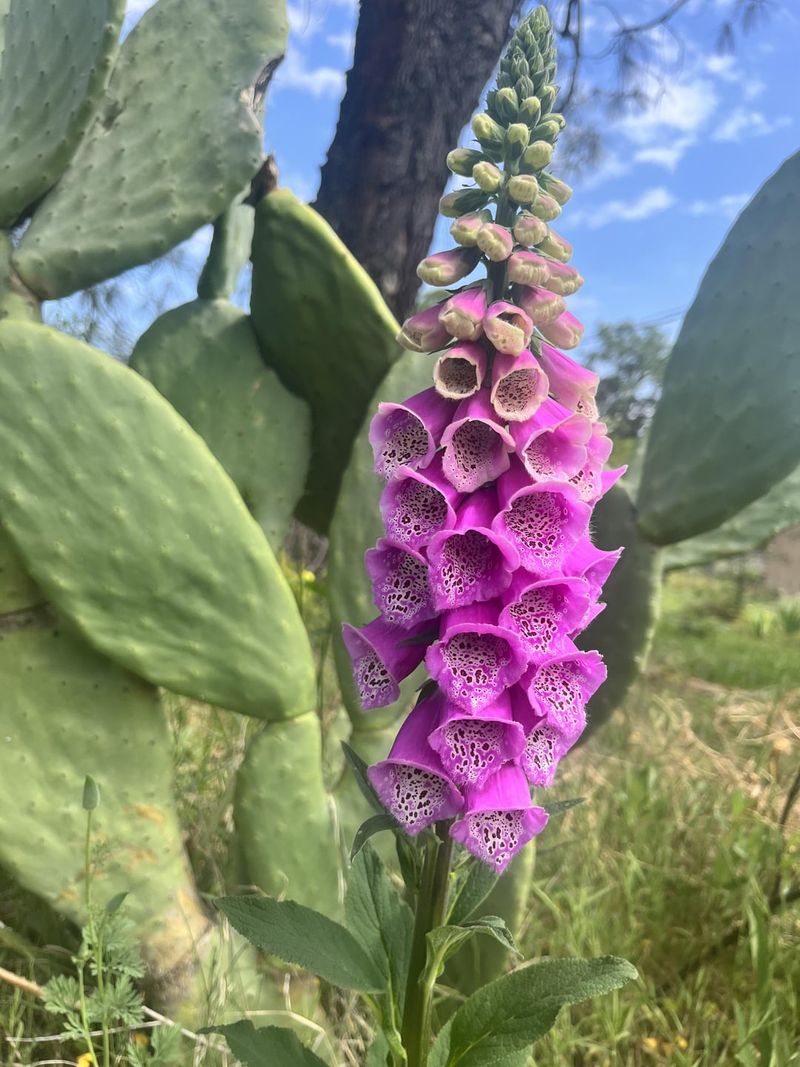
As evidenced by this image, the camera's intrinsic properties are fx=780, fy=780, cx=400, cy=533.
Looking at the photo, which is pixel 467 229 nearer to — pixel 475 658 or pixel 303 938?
pixel 475 658

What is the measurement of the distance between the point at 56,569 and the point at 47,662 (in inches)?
7.3

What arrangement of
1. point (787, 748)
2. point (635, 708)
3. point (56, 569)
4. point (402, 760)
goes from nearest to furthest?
point (402, 760) → point (56, 569) → point (787, 748) → point (635, 708)

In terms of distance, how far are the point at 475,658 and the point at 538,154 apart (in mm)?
466

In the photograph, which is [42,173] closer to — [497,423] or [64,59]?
[64,59]

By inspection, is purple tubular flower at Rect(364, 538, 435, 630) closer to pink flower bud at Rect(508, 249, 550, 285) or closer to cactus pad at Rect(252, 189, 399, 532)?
pink flower bud at Rect(508, 249, 550, 285)

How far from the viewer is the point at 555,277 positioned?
0.73 metres

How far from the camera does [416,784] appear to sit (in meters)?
0.70

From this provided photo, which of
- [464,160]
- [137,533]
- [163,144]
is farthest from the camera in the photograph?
[163,144]

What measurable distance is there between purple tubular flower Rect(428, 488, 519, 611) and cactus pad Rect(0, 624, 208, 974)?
32.8 inches

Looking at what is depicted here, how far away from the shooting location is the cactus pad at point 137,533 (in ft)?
3.87

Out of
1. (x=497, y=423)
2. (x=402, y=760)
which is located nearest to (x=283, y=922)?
(x=402, y=760)

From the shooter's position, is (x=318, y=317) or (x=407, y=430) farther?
(x=318, y=317)

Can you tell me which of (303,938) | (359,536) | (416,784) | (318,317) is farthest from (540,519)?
(318,317)

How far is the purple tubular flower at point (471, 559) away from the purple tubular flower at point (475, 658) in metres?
0.02
